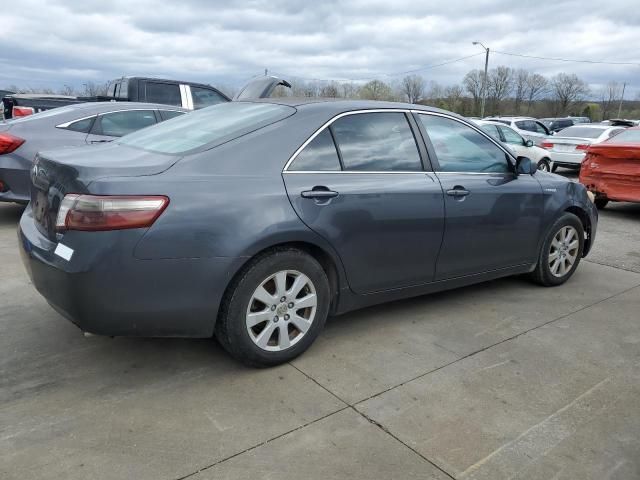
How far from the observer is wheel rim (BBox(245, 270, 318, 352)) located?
299 centimetres

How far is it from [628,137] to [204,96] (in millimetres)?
7552

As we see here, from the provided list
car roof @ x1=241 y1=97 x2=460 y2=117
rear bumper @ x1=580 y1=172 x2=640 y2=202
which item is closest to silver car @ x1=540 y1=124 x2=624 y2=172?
rear bumper @ x1=580 y1=172 x2=640 y2=202

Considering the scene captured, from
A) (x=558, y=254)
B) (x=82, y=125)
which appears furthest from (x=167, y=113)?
(x=558, y=254)

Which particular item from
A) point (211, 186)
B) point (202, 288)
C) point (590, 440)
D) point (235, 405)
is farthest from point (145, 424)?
point (590, 440)

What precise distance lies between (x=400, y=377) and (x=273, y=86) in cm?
333

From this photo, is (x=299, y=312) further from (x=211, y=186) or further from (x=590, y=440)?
(x=590, y=440)

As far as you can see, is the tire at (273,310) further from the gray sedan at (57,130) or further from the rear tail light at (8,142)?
the rear tail light at (8,142)

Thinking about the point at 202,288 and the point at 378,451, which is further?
the point at 202,288

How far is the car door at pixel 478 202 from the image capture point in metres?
3.81

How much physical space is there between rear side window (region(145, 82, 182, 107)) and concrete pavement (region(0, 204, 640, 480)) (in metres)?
6.40

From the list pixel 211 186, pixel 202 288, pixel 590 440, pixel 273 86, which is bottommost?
pixel 590 440

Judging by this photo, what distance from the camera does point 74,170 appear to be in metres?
2.71

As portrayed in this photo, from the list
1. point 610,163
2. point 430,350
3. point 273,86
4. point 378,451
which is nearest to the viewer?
point 378,451

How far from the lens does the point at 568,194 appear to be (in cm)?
467
